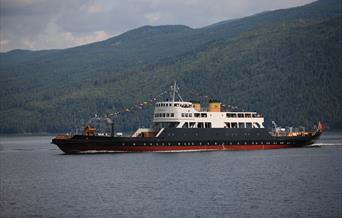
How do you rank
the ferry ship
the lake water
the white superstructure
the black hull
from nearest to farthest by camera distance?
1. the lake water
2. the black hull
3. the ferry ship
4. the white superstructure

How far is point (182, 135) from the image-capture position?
95562 millimetres

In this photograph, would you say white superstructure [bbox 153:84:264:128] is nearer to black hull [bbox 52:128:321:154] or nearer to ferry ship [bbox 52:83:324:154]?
ferry ship [bbox 52:83:324:154]

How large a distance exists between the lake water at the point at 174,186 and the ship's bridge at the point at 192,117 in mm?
6175

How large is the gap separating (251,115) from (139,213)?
5649 cm

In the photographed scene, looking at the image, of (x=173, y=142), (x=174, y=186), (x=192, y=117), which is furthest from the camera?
(x=192, y=117)

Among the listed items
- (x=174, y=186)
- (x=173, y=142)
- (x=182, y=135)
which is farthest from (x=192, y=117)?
(x=174, y=186)

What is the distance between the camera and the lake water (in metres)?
49.3

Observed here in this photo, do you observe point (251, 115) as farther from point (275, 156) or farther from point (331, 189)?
point (331, 189)

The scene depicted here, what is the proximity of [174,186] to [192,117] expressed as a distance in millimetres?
36278

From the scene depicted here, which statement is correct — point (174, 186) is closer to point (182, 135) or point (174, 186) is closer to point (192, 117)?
point (182, 135)


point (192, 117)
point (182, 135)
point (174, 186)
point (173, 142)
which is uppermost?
point (192, 117)

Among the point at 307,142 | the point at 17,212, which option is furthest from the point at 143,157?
the point at 17,212

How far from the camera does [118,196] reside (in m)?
56.0

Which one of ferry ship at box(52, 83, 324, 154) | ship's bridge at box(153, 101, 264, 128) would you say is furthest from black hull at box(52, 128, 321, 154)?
ship's bridge at box(153, 101, 264, 128)
